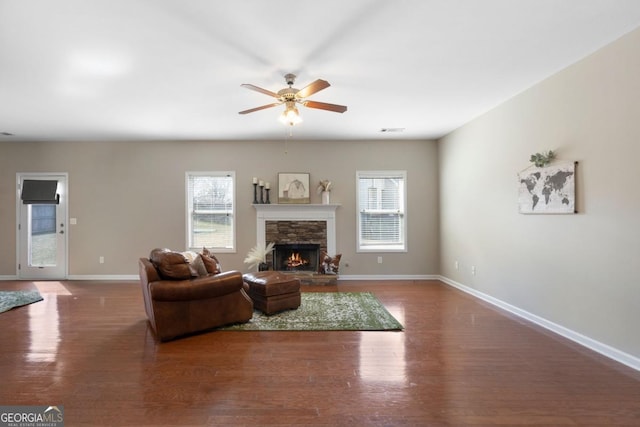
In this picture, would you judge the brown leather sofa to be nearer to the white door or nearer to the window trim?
the window trim

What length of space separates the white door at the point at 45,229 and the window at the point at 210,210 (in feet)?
7.71

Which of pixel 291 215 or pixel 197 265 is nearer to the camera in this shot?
pixel 197 265

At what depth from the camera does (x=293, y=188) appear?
5.89 m

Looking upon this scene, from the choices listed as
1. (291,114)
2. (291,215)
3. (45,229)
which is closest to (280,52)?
(291,114)

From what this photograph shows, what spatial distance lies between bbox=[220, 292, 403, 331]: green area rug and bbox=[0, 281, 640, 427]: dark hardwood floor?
0.15 metres

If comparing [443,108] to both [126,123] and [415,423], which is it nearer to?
[415,423]


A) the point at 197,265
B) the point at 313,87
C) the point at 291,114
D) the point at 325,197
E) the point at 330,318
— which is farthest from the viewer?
the point at 325,197

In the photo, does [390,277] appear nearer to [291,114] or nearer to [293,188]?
[293,188]

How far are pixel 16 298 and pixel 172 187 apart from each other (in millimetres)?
2733

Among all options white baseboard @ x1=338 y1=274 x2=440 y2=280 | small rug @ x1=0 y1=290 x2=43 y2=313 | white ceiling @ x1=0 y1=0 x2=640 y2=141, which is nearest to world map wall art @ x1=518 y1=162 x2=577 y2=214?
white ceiling @ x1=0 y1=0 x2=640 y2=141

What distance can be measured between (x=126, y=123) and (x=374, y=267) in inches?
190

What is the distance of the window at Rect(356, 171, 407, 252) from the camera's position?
5.97m

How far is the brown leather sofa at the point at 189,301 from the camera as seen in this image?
2998 mm

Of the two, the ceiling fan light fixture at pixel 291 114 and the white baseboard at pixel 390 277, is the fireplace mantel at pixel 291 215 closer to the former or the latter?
the white baseboard at pixel 390 277
